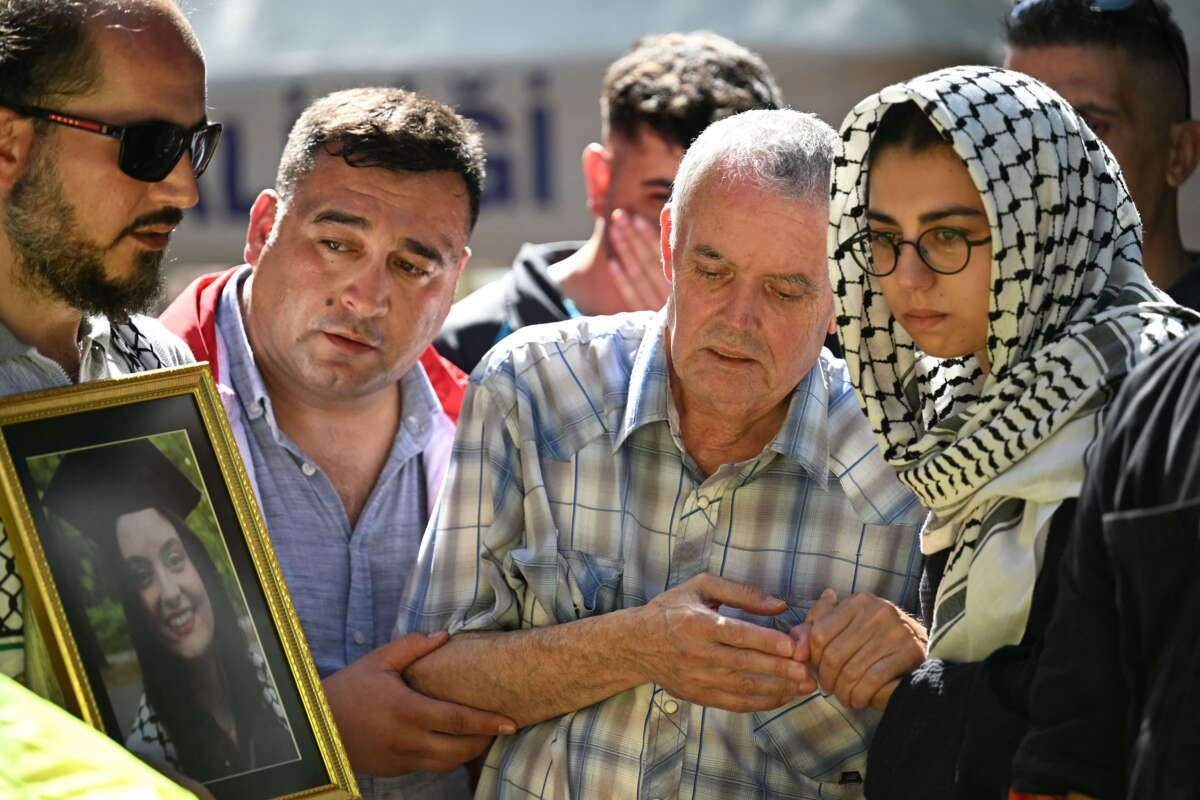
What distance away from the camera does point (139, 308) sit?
275 cm

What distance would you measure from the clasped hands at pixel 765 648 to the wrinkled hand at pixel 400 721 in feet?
1.50

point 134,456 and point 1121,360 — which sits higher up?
point 1121,360

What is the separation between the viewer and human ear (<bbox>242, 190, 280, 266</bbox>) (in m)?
3.58

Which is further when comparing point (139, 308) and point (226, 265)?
point (226, 265)

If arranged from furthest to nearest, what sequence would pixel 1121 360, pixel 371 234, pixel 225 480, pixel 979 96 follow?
pixel 371 234
pixel 225 480
pixel 979 96
pixel 1121 360

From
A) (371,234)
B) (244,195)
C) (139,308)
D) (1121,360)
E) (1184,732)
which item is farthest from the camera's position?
(244,195)

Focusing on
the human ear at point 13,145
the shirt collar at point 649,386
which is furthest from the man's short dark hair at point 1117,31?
the human ear at point 13,145

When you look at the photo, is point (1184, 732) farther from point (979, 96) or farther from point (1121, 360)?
point (979, 96)

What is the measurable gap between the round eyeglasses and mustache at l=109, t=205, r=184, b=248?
4.55ft

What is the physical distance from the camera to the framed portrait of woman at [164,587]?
2291 mm

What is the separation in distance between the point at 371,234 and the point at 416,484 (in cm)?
65

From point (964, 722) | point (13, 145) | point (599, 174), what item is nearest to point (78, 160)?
point (13, 145)

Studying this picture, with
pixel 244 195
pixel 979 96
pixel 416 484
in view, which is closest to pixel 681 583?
pixel 416 484

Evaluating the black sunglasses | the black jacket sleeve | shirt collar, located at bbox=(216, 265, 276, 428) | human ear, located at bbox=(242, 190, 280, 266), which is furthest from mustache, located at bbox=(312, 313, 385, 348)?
the black jacket sleeve
